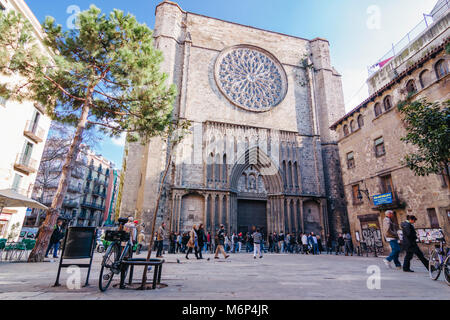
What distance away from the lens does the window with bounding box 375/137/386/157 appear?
13043 mm

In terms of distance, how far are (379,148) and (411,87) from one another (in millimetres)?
3291

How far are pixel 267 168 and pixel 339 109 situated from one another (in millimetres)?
8647

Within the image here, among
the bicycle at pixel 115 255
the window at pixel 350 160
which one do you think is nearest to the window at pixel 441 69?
the window at pixel 350 160

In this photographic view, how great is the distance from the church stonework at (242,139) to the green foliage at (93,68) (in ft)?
21.6

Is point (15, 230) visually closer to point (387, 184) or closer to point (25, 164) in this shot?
point (25, 164)

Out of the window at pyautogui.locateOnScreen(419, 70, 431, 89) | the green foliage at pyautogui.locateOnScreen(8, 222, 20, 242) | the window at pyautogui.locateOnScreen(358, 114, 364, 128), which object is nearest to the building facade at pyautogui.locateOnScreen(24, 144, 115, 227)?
the green foliage at pyautogui.locateOnScreen(8, 222, 20, 242)

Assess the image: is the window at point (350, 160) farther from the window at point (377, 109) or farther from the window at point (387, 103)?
the window at point (387, 103)

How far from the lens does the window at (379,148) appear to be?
13.0m

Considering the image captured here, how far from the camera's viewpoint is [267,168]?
58.6 feet

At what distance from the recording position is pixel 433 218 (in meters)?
10.3

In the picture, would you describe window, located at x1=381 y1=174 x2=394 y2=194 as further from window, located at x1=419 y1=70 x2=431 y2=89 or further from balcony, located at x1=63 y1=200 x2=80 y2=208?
balcony, located at x1=63 y1=200 x2=80 y2=208

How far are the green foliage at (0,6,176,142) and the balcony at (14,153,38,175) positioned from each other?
6693 mm
